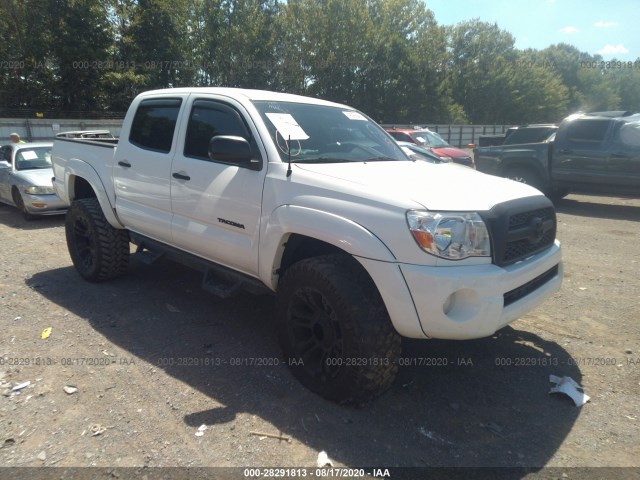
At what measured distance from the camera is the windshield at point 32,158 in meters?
9.60

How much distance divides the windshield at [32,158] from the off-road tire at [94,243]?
5.07 meters

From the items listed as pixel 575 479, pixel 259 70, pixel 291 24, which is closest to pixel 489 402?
pixel 575 479

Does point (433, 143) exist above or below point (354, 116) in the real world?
below

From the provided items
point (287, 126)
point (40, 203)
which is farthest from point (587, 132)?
point (40, 203)

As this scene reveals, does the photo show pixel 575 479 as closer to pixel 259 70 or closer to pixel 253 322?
pixel 253 322

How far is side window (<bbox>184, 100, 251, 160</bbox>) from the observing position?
380 centimetres

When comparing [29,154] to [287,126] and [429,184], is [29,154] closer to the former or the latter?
[287,126]

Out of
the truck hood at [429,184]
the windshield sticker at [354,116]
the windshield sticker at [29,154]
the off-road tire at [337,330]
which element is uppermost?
the windshield sticker at [354,116]

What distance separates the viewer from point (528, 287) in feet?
10.3

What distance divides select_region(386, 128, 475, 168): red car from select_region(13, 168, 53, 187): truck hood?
32.4 feet

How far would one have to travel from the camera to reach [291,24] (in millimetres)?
36125

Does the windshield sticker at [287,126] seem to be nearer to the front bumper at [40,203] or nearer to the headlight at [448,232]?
the headlight at [448,232]

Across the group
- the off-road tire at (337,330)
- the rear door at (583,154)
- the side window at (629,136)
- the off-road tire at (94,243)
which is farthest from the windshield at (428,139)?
the off-road tire at (337,330)

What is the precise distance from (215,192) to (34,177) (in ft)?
22.9
